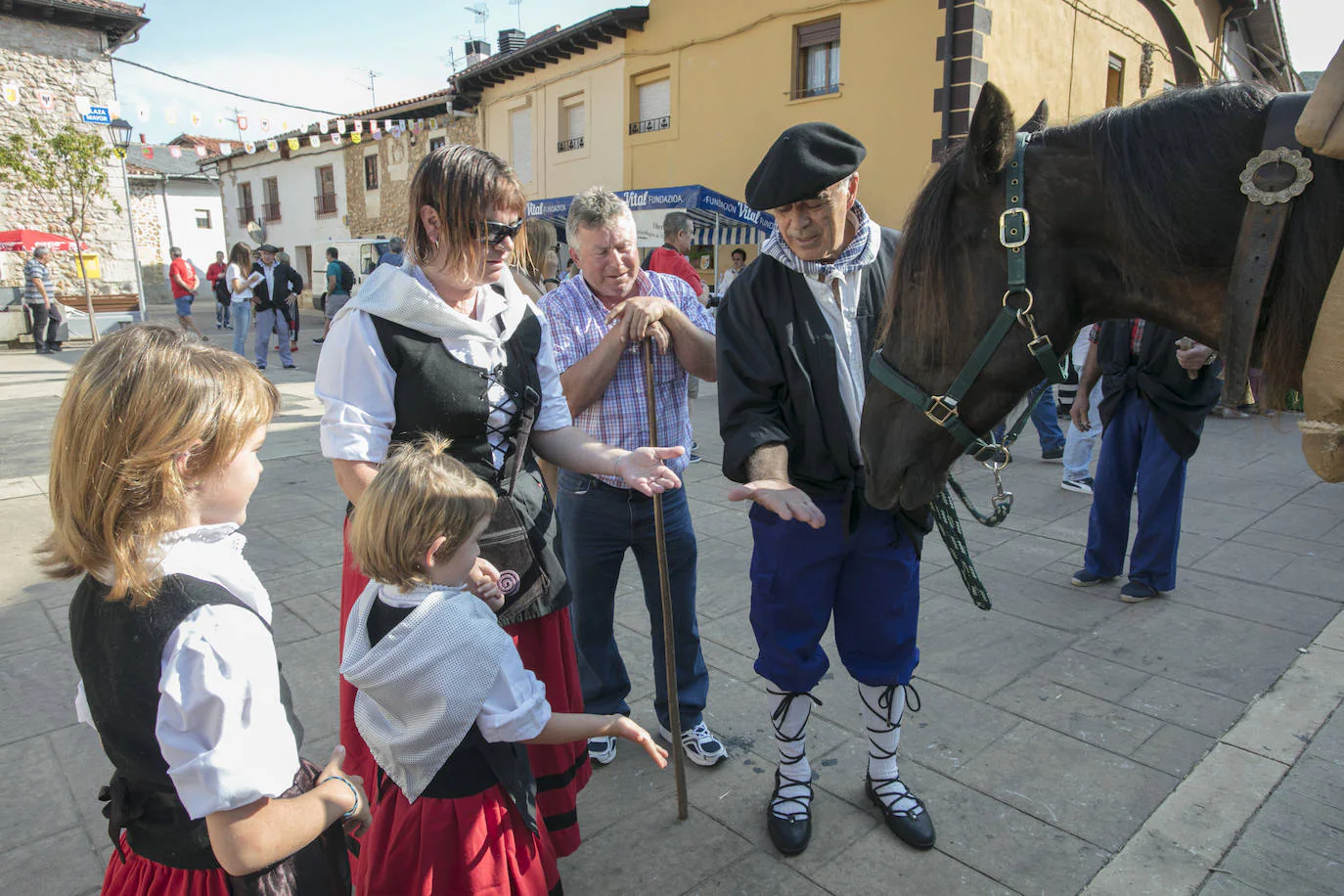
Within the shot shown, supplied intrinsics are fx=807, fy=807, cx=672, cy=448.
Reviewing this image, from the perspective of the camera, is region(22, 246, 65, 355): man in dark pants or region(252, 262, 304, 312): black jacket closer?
region(252, 262, 304, 312): black jacket

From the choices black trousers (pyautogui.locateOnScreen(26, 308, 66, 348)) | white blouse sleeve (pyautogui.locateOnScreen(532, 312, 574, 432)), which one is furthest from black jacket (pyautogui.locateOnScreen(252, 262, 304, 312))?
white blouse sleeve (pyautogui.locateOnScreen(532, 312, 574, 432))

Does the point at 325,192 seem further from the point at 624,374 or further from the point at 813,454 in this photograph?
the point at 813,454

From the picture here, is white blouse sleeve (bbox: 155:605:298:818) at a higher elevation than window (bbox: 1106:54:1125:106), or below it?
below

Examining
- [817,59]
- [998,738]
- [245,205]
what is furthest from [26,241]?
[998,738]

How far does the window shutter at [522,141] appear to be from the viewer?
19453 millimetres

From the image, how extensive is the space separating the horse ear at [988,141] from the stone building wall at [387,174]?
21.7 metres

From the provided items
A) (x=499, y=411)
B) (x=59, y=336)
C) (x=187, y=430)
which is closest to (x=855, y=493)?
(x=499, y=411)

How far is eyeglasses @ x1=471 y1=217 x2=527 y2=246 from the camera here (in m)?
2.00

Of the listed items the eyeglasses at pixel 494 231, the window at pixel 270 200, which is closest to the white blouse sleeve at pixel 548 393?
the eyeglasses at pixel 494 231

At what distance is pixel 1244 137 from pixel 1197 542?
4.53 metres

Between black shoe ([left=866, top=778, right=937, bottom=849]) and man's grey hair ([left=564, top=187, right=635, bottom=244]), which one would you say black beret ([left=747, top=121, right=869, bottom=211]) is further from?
black shoe ([left=866, top=778, right=937, bottom=849])

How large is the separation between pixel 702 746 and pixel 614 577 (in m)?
0.65

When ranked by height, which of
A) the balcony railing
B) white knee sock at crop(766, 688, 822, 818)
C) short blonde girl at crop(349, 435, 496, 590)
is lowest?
white knee sock at crop(766, 688, 822, 818)

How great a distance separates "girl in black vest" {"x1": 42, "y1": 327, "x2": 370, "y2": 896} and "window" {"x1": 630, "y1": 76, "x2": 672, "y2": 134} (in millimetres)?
16257
